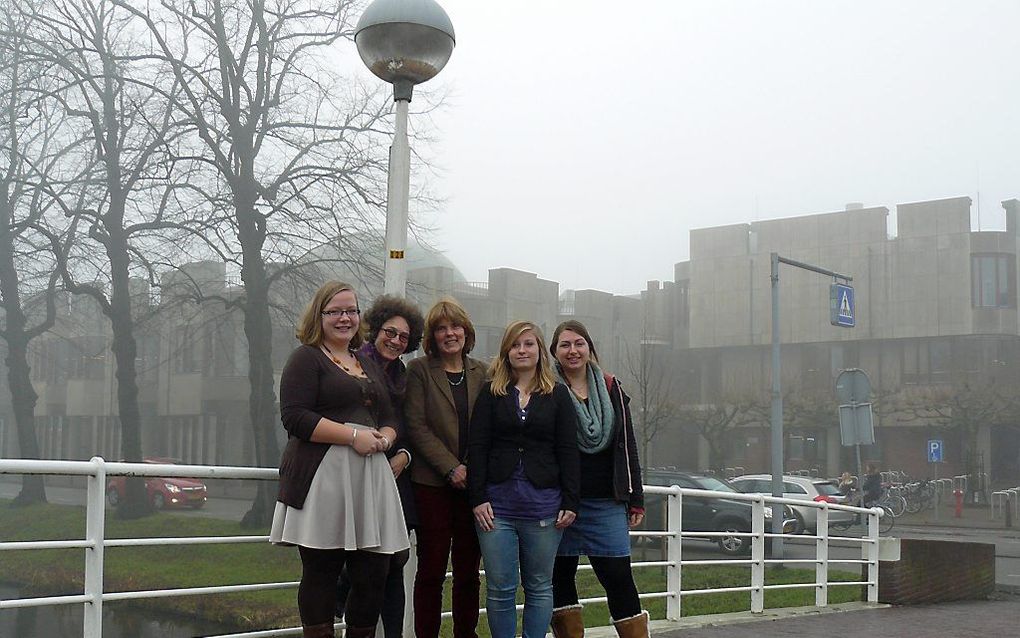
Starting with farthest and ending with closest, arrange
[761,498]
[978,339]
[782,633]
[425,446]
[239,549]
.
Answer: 1. [978,339]
2. [239,549]
3. [761,498]
4. [782,633]
5. [425,446]

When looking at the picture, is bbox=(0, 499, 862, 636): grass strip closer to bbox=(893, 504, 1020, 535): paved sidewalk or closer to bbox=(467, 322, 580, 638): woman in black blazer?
bbox=(467, 322, 580, 638): woman in black blazer

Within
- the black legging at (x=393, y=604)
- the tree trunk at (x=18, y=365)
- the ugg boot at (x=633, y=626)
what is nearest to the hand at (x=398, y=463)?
the black legging at (x=393, y=604)

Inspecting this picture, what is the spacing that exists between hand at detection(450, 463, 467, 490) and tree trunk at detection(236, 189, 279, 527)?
18252 mm

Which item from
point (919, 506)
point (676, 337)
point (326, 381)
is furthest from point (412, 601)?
point (676, 337)

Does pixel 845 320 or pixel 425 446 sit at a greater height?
pixel 845 320

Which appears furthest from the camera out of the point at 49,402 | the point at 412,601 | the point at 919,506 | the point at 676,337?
the point at 676,337

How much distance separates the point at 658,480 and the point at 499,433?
60.1ft

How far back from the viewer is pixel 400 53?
543cm

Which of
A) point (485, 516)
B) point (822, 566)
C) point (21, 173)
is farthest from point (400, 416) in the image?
point (21, 173)

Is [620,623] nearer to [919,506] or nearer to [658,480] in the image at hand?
[658,480]

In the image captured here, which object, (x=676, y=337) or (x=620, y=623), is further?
(x=676, y=337)

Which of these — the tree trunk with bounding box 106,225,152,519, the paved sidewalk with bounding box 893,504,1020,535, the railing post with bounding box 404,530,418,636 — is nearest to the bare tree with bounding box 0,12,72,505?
the tree trunk with bounding box 106,225,152,519

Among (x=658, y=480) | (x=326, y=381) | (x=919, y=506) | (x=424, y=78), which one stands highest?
(x=424, y=78)

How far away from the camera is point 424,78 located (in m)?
5.58
